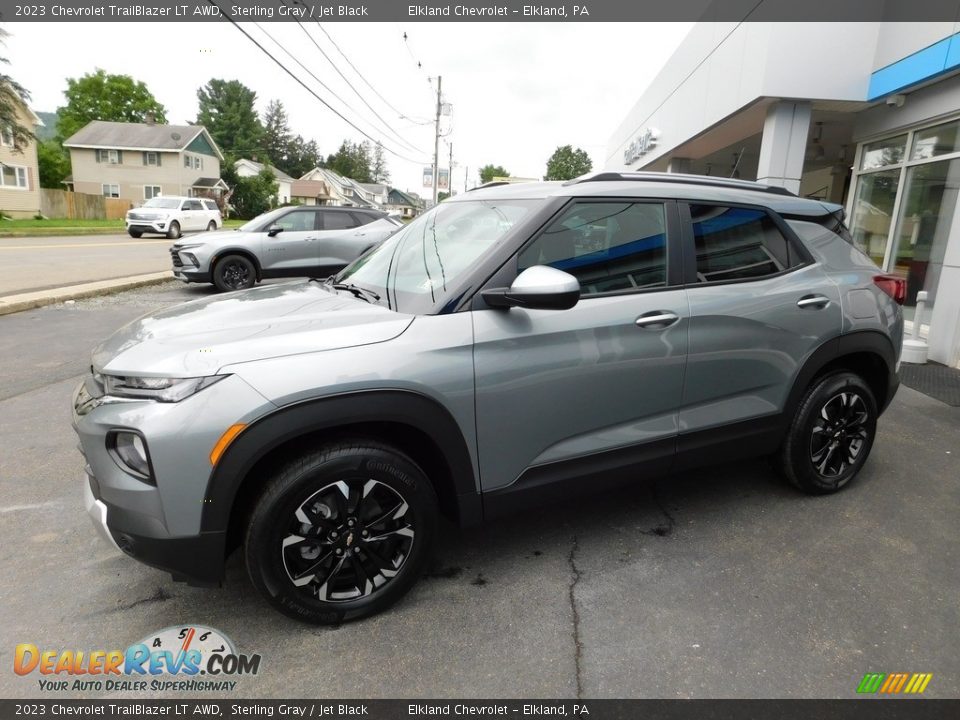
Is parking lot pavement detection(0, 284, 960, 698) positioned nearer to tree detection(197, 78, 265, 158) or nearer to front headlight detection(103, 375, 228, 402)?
front headlight detection(103, 375, 228, 402)

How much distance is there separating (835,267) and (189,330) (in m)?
3.45

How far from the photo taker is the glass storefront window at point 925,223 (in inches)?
301

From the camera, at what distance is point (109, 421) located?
82.6 inches

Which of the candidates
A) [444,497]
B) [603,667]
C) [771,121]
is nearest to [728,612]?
[603,667]

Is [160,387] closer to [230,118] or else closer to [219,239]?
[219,239]

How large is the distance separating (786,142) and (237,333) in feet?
32.4

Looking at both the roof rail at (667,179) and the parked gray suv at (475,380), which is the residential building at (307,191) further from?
the parked gray suv at (475,380)

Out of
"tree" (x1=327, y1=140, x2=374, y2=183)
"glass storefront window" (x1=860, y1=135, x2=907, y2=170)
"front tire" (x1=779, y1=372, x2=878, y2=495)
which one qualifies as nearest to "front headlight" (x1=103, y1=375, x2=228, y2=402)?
"front tire" (x1=779, y1=372, x2=878, y2=495)

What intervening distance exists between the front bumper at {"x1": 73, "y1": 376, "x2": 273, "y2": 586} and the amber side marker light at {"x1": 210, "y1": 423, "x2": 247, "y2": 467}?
0.01m

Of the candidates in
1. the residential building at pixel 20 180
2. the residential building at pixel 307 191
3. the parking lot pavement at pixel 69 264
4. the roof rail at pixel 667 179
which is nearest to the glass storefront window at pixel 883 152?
the roof rail at pixel 667 179

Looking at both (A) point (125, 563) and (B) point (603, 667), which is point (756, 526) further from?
(A) point (125, 563)

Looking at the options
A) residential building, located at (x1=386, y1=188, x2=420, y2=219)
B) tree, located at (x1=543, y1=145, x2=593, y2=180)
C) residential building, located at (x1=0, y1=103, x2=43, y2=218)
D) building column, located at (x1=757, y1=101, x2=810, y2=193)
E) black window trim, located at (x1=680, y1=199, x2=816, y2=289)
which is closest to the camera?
black window trim, located at (x1=680, y1=199, x2=816, y2=289)

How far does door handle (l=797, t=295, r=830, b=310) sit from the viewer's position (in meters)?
3.27

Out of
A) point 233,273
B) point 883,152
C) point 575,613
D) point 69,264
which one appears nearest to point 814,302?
point 575,613
